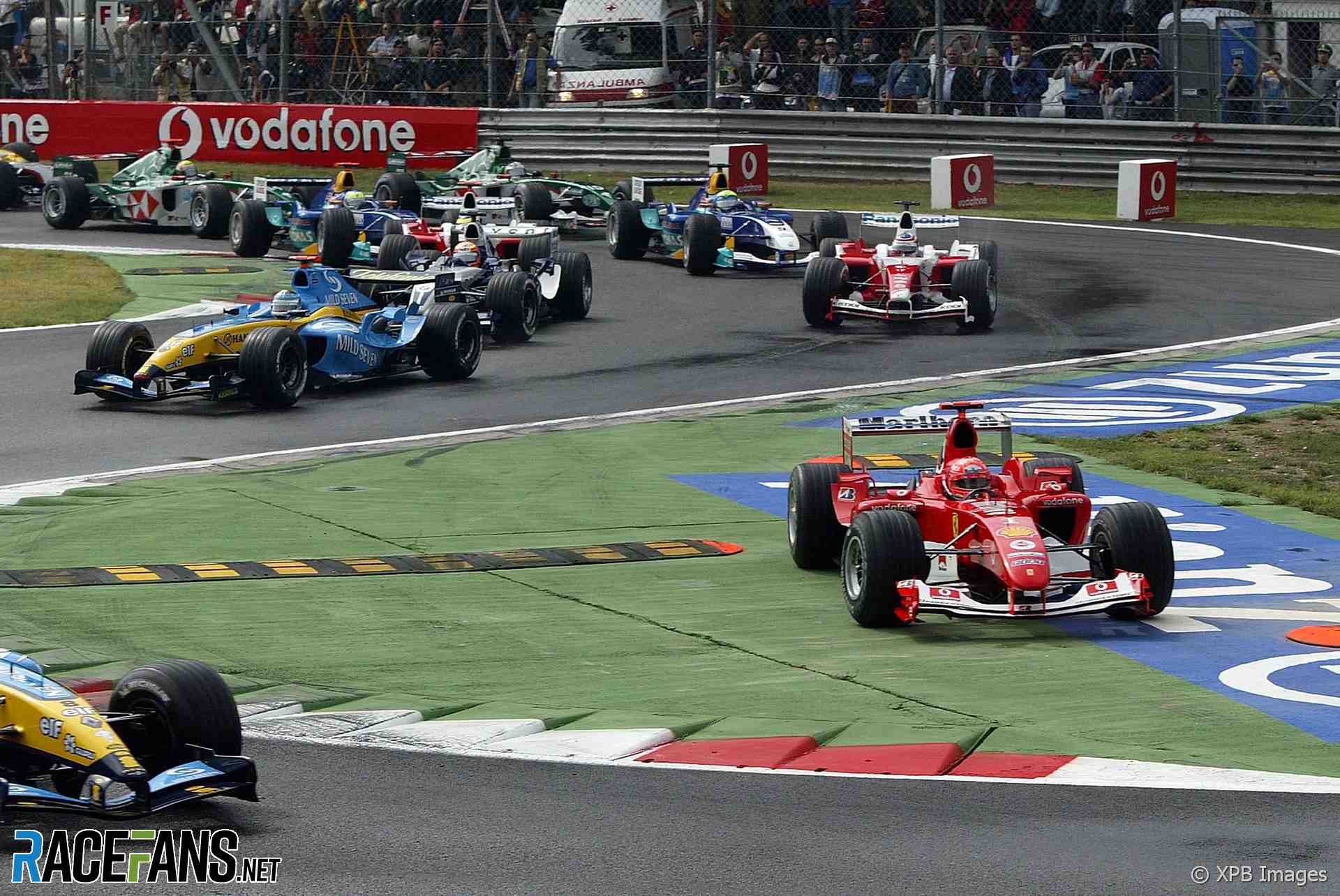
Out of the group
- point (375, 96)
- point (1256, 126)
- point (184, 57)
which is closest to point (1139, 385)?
point (1256, 126)

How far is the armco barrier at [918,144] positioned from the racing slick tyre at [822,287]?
1399cm

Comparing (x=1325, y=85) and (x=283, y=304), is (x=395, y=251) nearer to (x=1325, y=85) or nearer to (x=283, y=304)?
(x=283, y=304)

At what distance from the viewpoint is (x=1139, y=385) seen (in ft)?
64.6

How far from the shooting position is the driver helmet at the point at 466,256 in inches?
910

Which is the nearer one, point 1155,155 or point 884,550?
point 884,550

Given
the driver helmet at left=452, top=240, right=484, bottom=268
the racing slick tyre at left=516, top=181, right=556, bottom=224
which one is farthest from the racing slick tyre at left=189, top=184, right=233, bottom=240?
the driver helmet at left=452, top=240, right=484, bottom=268

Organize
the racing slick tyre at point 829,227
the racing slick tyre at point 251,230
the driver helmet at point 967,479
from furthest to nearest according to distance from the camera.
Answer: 1. the racing slick tyre at point 251,230
2. the racing slick tyre at point 829,227
3. the driver helmet at point 967,479

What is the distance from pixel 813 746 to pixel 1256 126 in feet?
93.3

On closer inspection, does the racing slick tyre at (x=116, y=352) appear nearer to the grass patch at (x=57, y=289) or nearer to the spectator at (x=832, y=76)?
the grass patch at (x=57, y=289)

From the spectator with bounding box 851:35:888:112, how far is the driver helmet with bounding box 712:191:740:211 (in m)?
9.99

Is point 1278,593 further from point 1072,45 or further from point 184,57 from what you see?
point 184,57

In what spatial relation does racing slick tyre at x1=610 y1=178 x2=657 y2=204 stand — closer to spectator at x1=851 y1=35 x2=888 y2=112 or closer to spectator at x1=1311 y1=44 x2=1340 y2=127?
spectator at x1=851 y1=35 x2=888 y2=112

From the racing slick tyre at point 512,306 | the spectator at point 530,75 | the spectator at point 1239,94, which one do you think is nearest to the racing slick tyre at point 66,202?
the spectator at point 530,75

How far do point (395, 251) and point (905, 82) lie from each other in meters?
15.7
